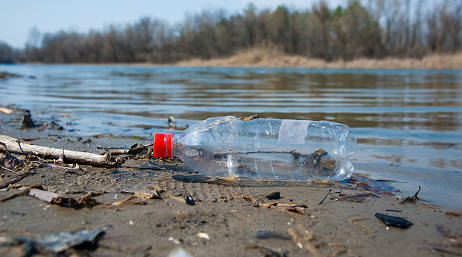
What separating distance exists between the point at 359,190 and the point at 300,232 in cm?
96

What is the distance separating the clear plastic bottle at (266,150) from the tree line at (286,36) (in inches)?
1725

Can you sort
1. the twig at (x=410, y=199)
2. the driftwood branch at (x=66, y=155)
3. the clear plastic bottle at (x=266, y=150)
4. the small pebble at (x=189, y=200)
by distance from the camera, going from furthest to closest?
the clear plastic bottle at (x=266, y=150) < the driftwood branch at (x=66, y=155) < the twig at (x=410, y=199) < the small pebble at (x=189, y=200)

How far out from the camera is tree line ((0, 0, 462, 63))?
1831 inches

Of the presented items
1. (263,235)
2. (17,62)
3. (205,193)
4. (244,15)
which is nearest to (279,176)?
(205,193)

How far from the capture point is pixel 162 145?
7.71 feet

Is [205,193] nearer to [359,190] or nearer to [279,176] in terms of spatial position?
[279,176]

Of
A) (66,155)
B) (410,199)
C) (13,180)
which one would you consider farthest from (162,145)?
(410,199)

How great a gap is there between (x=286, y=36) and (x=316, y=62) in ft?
44.5

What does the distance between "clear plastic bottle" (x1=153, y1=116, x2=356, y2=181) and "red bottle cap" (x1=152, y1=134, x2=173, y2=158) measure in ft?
0.25

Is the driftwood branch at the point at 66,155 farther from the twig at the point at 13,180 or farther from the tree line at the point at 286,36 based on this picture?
the tree line at the point at 286,36

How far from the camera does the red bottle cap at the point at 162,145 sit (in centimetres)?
235

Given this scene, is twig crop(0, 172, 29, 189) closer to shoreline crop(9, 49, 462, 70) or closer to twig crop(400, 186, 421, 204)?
twig crop(400, 186, 421, 204)

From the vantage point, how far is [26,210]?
5.76 feet

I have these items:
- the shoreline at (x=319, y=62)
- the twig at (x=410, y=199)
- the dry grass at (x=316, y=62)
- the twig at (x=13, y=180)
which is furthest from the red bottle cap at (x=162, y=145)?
the dry grass at (x=316, y=62)
